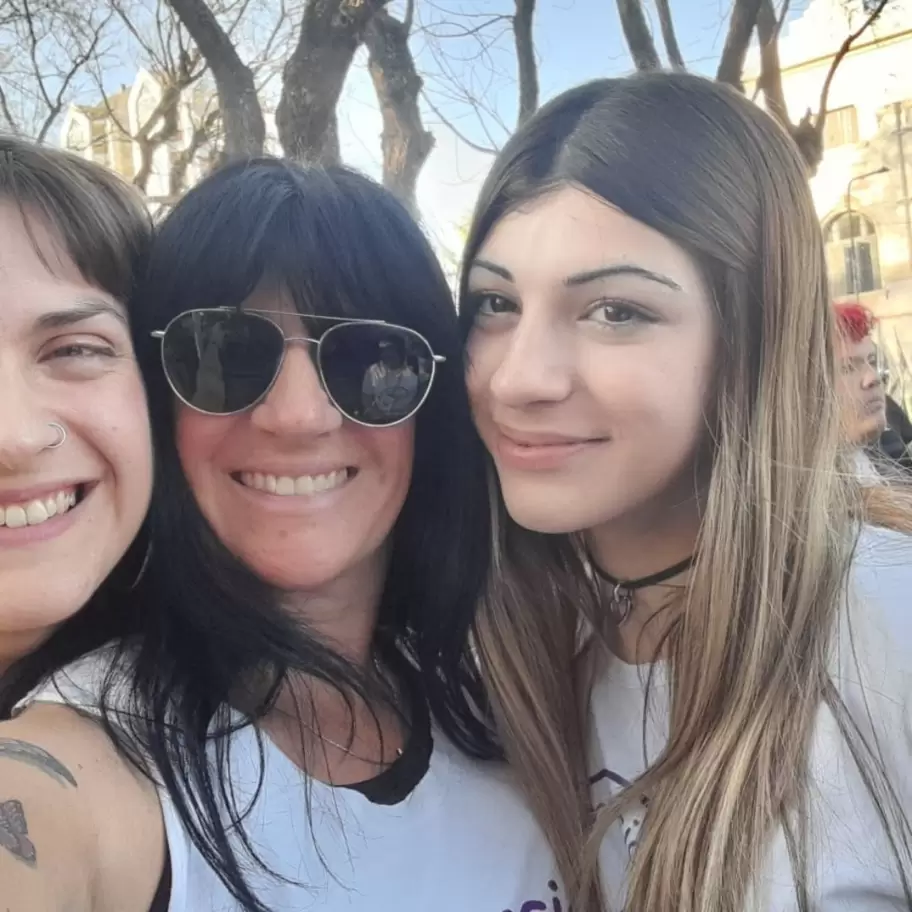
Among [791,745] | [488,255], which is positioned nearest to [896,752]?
[791,745]

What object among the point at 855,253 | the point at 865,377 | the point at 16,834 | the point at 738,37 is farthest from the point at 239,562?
the point at 738,37

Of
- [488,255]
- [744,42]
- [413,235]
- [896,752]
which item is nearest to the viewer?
[896,752]

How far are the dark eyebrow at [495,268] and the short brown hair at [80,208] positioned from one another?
0.54m

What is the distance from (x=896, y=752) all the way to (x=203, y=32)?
4.03 metres

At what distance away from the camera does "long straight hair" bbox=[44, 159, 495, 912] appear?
1.11 meters

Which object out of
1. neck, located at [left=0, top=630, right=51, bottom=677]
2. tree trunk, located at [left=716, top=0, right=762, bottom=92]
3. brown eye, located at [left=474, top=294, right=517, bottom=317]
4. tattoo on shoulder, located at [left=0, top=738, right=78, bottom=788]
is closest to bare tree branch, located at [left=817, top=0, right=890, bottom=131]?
tree trunk, located at [left=716, top=0, right=762, bottom=92]

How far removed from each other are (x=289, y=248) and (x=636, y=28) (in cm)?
310

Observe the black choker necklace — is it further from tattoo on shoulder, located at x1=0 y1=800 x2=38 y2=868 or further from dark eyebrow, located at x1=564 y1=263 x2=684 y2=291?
tattoo on shoulder, located at x1=0 y1=800 x2=38 y2=868

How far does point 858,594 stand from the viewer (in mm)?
1154

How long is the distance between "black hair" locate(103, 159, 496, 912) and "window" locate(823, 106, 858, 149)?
3025mm

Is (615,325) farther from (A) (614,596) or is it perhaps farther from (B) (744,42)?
(B) (744,42)

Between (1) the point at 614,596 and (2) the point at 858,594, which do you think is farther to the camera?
(1) the point at 614,596

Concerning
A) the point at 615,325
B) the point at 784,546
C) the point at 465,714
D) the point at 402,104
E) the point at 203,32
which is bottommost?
the point at 465,714

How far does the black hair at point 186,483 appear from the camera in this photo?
1154 millimetres
